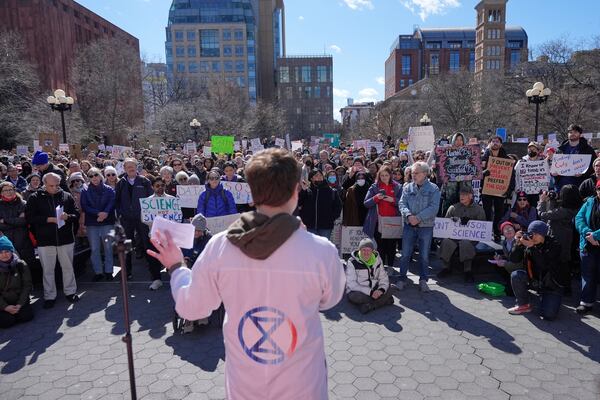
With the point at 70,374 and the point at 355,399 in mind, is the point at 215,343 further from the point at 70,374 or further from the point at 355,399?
the point at 355,399

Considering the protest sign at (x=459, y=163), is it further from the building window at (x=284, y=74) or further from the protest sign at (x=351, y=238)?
the building window at (x=284, y=74)

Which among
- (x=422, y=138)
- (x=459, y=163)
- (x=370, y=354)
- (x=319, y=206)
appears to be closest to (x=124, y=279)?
(x=370, y=354)

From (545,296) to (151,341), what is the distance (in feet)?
16.7

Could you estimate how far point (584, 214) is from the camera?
18.7ft

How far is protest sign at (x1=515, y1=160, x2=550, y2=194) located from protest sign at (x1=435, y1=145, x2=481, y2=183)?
956mm

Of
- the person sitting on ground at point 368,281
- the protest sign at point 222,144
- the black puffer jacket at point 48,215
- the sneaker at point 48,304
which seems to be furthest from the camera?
the protest sign at point 222,144

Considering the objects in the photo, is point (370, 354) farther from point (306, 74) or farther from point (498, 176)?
point (306, 74)

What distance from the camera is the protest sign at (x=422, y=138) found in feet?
37.6

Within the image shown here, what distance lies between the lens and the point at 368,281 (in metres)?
6.05

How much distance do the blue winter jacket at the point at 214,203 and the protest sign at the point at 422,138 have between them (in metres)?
6.45

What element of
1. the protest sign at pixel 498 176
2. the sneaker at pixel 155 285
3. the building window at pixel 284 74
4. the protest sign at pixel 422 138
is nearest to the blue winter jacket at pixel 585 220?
the protest sign at pixel 498 176

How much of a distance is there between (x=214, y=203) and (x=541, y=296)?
201 inches

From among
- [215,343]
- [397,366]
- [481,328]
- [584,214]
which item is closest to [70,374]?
[215,343]

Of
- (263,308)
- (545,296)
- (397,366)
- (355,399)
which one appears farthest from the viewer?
(545,296)
